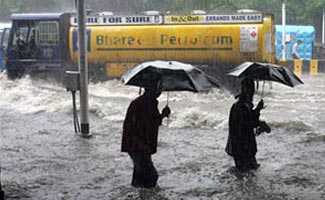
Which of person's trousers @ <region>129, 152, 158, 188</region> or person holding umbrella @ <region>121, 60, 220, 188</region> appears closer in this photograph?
person holding umbrella @ <region>121, 60, 220, 188</region>

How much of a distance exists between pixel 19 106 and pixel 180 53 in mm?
5486

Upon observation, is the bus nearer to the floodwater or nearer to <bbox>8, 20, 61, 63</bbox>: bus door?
<bbox>8, 20, 61, 63</bbox>: bus door

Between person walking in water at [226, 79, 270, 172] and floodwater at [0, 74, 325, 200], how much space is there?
324 mm

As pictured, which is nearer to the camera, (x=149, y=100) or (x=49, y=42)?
(x=149, y=100)

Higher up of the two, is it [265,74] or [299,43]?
[265,74]

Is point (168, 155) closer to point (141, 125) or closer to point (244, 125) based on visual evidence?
point (244, 125)

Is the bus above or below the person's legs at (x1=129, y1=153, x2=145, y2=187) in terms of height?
above

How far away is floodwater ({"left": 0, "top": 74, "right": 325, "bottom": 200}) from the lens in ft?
27.1

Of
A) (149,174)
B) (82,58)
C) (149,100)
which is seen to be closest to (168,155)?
(149,174)

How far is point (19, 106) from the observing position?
1836 cm

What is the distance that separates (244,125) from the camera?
875cm

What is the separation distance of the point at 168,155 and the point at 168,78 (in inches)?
122

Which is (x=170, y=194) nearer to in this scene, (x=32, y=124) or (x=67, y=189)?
(x=67, y=189)

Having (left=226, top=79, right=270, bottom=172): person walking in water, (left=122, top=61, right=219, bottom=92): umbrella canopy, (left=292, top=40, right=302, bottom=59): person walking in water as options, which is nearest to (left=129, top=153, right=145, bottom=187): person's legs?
(left=122, top=61, right=219, bottom=92): umbrella canopy
